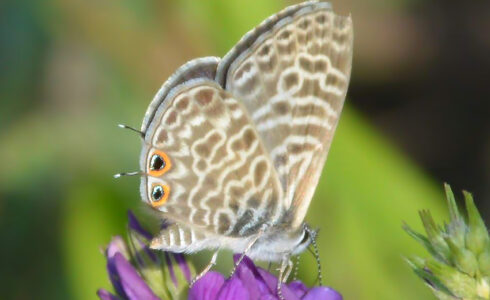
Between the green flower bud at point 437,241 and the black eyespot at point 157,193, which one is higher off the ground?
the green flower bud at point 437,241

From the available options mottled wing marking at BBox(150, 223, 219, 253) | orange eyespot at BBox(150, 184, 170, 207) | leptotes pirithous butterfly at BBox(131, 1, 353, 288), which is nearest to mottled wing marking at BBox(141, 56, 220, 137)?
leptotes pirithous butterfly at BBox(131, 1, 353, 288)

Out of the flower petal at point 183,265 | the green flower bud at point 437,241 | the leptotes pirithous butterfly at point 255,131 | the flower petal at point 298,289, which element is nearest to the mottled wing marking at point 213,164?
the leptotes pirithous butterfly at point 255,131

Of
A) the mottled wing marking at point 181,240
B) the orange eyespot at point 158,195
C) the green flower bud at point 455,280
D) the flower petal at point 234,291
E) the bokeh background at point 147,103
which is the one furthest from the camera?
the bokeh background at point 147,103

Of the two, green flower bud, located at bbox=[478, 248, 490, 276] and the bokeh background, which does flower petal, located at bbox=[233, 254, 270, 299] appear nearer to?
green flower bud, located at bbox=[478, 248, 490, 276]

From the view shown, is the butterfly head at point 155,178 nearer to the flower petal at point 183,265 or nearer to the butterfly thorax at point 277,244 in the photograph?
the flower petal at point 183,265

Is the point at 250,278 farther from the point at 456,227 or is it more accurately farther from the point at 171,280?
the point at 456,227

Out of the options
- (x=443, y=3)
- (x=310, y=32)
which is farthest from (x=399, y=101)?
(x=310, y=32)

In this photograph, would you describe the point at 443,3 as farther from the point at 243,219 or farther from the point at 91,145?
the point at 243,219
